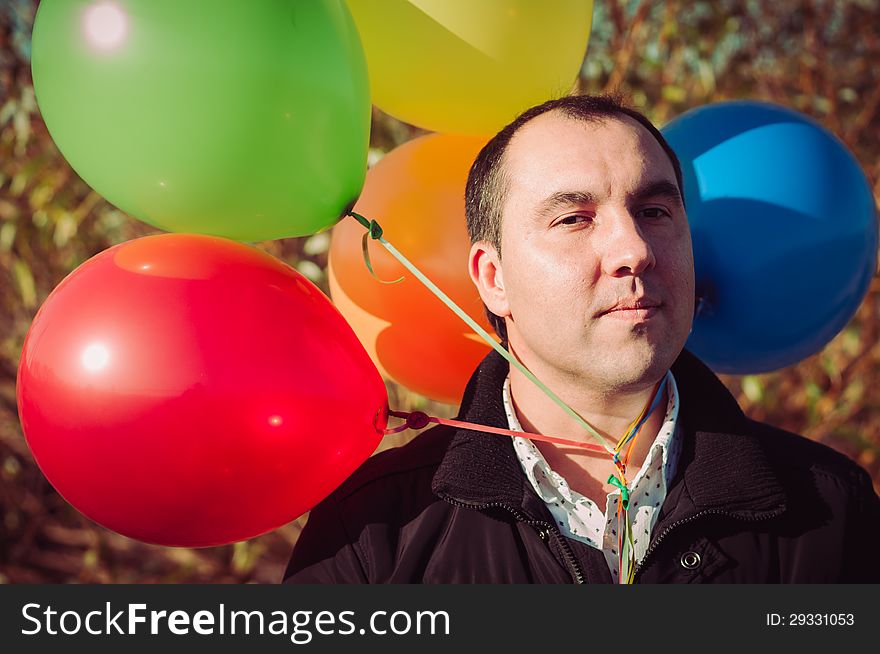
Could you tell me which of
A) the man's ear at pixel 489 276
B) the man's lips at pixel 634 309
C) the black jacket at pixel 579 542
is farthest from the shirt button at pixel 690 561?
the man's ear at pixel 489 276

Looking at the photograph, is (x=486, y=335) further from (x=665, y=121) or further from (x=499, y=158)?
(x=665, y=121)

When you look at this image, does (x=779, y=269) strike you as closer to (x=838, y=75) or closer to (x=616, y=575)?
(x=616, y=575)

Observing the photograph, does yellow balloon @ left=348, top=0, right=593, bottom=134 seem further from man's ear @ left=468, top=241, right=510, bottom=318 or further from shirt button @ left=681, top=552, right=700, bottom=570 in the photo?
shirt button @ left=681, top=552, right=700, bottom=570

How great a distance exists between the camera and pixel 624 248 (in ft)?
4.82

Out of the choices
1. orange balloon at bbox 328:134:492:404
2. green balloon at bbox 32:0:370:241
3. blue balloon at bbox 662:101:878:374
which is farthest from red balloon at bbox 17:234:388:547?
blue balloon at bbox 662:101:878:374

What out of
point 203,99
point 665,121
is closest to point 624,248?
point 203,99

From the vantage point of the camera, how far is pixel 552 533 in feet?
5.07

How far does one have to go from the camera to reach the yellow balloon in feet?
5.35

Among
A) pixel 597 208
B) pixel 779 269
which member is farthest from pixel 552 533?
pixel 779 269

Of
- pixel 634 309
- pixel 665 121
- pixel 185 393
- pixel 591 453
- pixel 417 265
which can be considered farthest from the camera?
pixel 665 121

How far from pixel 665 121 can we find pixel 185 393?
9.04 feet

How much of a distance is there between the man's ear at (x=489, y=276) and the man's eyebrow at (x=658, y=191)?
308mm

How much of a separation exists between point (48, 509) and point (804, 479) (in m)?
3.79

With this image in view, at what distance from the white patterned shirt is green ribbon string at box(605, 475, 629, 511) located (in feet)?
0.08
